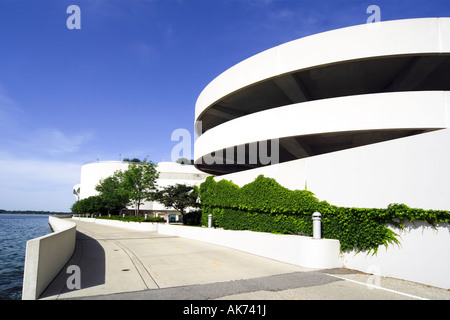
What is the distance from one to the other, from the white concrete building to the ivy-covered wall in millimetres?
49252

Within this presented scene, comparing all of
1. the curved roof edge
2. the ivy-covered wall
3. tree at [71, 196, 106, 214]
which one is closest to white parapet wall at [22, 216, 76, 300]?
the ivy-covered wall

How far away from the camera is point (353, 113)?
46.0ft

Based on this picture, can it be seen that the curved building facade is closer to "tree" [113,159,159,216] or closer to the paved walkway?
the paved walkway

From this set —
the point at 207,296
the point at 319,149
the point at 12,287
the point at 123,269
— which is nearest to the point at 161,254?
the point at 123,269

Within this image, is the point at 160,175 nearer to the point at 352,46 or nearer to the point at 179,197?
the point at 179,197

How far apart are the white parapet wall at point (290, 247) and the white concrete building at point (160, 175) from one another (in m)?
53.7

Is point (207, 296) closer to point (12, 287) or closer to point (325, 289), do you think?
point (325, 289)

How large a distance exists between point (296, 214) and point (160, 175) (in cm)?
6152

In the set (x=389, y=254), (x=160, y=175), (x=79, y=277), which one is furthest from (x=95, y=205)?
(x=389, y=254)

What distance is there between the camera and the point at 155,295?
628 cm

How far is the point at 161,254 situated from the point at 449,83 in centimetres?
1955

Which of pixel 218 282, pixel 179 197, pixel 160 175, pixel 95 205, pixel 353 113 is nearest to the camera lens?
pixel 218 282

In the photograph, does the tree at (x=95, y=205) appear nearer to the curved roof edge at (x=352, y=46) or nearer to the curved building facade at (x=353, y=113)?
the curved building facade at (x=353, y=113)

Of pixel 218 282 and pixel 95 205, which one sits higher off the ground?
pixel 218 282
